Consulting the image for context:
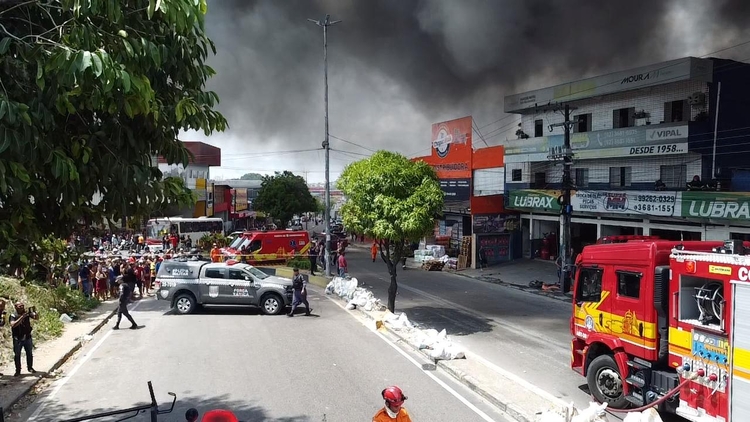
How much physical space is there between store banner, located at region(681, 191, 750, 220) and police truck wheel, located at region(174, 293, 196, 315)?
18.1 m

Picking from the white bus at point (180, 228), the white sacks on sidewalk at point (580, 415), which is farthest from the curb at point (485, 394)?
the white bus at point (180, 228)

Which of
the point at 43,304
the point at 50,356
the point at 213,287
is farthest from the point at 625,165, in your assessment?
the point at 50,356

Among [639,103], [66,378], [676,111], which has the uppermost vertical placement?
[639,103]

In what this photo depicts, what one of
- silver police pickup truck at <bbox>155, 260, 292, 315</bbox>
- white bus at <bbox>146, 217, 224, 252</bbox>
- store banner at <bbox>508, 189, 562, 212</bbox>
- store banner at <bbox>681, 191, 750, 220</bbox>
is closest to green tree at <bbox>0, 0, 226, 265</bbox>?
silver police pickup truck at <bbox>155, 260, 292, 315</bbox>

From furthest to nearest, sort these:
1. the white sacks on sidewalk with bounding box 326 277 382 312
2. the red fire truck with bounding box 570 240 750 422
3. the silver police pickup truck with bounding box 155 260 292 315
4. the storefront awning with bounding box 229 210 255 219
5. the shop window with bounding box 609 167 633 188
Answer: the storefront awning with bounding box 229 210 255 219, the shop window with bounding box 609 167 633 188, the white sacks on sidewalk with bounding box 326 277 382 312, the silver police pickup truck with bounding box 155 260 292 315, the red fire truck with bounding box 570 240 750 422

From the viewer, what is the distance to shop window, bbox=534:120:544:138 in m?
33.4

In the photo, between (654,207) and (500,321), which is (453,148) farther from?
(500,321)

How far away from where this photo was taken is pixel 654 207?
76.7 feet

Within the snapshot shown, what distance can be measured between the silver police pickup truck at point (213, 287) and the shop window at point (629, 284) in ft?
33.6

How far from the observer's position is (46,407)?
875cm

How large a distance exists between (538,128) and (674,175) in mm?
9462

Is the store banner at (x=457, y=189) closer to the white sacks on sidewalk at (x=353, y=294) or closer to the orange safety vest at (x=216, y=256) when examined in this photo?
the orange safety vest at (x=216, y=256)

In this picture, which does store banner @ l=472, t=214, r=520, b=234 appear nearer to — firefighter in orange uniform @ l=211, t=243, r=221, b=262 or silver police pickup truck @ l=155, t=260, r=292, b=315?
firefighter in orange uniform @ l=211, t=243, r=221, b=262

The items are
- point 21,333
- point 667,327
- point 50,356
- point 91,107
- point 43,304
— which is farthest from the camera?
point 43,304
